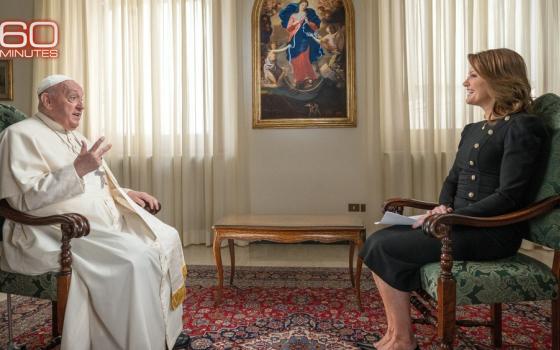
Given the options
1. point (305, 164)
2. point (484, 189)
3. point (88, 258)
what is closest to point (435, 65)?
point (305, 164)

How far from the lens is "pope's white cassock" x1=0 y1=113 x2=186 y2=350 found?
1899 millimetres

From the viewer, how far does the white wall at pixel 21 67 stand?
5371 millimetres

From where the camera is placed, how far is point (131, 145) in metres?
5.20

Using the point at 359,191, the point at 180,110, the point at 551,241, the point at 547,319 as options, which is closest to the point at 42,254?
the point at 551,241

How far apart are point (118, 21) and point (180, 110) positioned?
133cm

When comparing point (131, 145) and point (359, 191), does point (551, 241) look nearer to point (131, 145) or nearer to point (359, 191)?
point (359, 191)

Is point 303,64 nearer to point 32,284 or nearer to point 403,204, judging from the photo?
point 403,204

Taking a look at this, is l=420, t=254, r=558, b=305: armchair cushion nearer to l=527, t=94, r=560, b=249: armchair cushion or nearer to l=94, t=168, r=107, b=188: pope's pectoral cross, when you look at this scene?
l=527, t=94, r=560, b=249: armchair cushion

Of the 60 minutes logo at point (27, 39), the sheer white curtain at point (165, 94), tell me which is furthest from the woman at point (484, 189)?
the 60 minutes logo at point (27, 39)

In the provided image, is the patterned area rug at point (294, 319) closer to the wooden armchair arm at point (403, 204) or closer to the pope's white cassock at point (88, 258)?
the pope's white cassock at point (88, 258)

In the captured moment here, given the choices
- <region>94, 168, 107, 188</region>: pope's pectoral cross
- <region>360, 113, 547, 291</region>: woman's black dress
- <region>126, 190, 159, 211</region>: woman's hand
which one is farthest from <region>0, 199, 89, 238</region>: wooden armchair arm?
<region>360, 113, 547, 291</region>: woman's black dress

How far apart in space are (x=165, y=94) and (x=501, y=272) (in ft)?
14.2

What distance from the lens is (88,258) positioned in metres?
1.96

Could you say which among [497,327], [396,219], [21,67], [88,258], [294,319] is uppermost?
[21,67]
